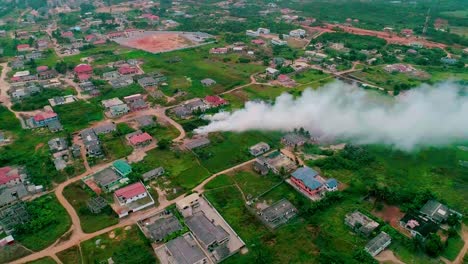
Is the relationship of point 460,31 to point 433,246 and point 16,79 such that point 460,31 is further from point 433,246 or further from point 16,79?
point 16,79

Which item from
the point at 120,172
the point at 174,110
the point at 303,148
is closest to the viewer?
the point at 120,172

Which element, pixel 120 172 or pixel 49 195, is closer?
pixel 49 195

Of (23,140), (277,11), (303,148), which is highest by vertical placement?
(277,11)

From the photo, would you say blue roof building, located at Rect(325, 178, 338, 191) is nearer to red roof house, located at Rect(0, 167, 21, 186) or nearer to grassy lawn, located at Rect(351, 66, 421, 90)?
grassy lawn, located at Rect(351, 66, 421, 90)

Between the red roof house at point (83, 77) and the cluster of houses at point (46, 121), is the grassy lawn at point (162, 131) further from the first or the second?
the red roof house at point (83, 77)

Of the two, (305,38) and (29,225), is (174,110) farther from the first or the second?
(305,38)

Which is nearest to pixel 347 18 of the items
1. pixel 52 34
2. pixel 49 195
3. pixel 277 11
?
pixel 277 11

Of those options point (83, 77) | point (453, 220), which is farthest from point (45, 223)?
point (83, 77)
